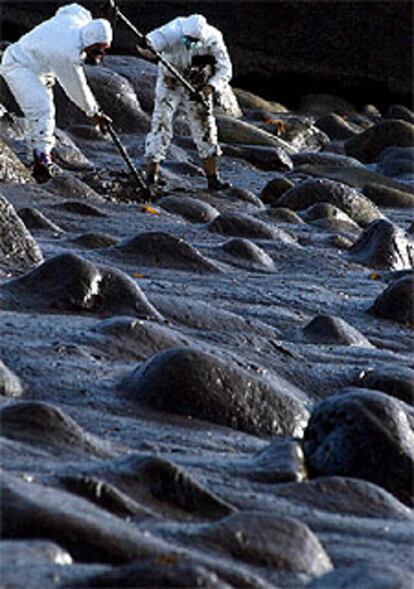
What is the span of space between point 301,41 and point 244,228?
610 inches

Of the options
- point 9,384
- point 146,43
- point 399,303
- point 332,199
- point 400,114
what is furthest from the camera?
point 400,114

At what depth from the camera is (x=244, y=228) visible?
8.38 metres

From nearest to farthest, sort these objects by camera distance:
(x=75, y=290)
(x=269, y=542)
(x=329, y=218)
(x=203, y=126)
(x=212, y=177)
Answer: (x=269, y=542)
(x=75, y=290)
(x=329, y=218)
(x=212, y=177)
(x=203, y=126)

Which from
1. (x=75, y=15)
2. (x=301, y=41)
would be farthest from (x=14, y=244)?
(x=301, y=41)

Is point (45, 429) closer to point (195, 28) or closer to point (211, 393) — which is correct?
point (211, 393)

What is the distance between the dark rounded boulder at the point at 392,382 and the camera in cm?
428

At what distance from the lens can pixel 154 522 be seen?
2717 millimetres

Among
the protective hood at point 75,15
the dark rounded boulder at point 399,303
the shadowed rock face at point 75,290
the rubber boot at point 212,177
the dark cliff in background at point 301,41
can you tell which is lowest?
the dark cliff in background at point 301,41

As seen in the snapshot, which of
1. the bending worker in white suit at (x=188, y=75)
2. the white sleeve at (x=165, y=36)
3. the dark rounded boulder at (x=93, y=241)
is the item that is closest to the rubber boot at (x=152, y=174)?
the bending worker in white suit at (x=188, y=75)

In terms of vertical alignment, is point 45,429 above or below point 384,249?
above

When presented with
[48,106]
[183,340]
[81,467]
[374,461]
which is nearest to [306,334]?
[183,340]

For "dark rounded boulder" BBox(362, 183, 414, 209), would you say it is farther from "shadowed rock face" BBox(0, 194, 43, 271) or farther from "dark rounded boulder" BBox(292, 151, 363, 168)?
"shadowed rock face" BBox(0, 194, 43, 271)

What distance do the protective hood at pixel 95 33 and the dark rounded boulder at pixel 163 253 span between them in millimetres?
3279

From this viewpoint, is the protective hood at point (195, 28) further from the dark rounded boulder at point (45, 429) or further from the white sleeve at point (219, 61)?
the dark rounded boulder at point (45, 429)
